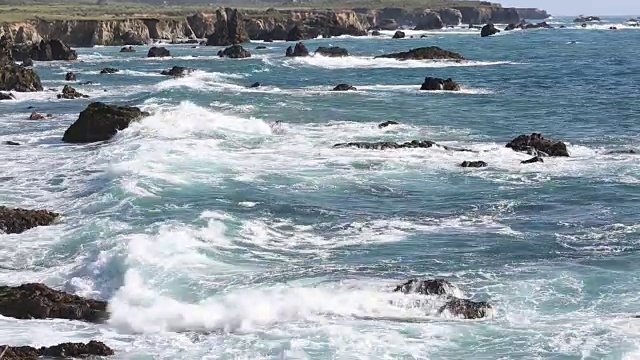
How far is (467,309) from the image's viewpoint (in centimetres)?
1822

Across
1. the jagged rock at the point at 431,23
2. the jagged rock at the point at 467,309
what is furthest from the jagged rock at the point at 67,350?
the jagged rock at the point at 431,23

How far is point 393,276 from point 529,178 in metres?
12.4

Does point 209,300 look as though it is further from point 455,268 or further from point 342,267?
point 455,268

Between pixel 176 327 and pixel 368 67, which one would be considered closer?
pixel 176 327

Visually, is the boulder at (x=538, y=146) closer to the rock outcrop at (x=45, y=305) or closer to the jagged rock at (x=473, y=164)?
the jagged rock at (x=473, y=164)

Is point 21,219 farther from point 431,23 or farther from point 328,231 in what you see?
point 431,23

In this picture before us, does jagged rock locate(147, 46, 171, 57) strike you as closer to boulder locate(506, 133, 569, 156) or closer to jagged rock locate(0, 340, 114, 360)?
boulder locate(506, 133, 569, 156)

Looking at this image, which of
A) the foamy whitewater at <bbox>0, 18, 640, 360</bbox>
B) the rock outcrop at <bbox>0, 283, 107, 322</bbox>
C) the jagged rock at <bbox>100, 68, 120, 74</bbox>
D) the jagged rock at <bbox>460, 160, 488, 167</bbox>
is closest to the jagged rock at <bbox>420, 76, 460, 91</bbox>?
the foamy whitewater at <bbox>0, 18, 640, 360</bbox>

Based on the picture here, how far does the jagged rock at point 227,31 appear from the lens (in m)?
117

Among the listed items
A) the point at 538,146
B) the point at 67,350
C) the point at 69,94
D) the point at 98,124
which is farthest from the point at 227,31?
the point at 67,350

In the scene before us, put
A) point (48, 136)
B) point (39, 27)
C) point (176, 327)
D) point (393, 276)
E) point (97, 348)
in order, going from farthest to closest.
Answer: point (39, 27)
point (48, 136)
point (393, 276)
point (176, 327)
point (97, 348)

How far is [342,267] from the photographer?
21312mm

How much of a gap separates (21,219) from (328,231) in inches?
321

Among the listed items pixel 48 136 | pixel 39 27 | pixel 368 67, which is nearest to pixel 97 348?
pixel 48 136
